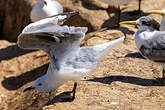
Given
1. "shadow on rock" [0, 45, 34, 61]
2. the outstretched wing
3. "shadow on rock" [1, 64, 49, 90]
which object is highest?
the outstretched wing

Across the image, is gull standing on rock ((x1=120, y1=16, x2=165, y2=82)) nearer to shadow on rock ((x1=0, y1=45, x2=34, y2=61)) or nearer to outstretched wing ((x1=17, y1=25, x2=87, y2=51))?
outstretched wing ((x1=17, y1=25, x2=87, y2=51))

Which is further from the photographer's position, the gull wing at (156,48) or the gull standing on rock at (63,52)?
the gull wing at (156,48)

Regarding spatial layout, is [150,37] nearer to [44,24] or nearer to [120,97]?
[120,97]

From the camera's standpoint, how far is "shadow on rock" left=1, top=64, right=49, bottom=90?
7.52 meters

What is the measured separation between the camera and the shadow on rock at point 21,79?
752 cm

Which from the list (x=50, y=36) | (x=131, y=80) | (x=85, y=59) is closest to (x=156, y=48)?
(x=131, y=80)

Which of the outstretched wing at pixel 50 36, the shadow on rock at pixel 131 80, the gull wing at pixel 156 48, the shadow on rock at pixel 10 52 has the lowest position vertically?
the shadow on rock at pixel 10 52

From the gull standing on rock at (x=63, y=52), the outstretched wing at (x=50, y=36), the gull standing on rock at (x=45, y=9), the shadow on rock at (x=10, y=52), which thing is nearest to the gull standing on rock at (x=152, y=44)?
the gull standing on rock at (x=63, y=52)

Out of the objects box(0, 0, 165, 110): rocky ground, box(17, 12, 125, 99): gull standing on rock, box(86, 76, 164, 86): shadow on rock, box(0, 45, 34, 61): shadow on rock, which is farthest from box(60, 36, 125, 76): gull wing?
box(0, 45, 34, 61): shadow on rock

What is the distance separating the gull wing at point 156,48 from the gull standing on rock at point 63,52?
2.27ft

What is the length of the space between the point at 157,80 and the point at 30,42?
6.41 ft

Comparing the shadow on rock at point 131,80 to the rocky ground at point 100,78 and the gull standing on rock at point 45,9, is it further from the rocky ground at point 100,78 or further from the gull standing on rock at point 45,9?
the gull standing on rock at point 45,9

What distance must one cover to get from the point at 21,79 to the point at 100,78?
119 inches

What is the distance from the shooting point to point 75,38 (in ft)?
13.6
